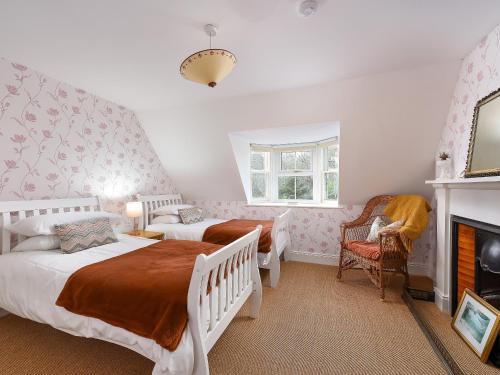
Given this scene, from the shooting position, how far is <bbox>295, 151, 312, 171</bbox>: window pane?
431 centimetres

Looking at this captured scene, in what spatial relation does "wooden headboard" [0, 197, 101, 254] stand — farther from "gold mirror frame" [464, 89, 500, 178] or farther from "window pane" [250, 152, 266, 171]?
"gold mirror frame" [464, 89, 500, 178]

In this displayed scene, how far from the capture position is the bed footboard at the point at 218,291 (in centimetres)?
126

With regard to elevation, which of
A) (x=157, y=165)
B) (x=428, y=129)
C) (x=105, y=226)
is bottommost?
(x=105, y=226)

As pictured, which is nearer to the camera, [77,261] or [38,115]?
[77,261]

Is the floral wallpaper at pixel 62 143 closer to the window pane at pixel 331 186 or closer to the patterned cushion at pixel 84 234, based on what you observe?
the patterned cushion at pixel 84 234

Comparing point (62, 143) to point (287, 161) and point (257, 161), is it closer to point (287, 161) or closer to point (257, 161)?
point (257, 161)

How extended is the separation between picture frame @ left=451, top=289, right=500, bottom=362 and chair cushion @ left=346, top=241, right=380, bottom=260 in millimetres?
775

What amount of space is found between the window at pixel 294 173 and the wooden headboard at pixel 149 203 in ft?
5.19

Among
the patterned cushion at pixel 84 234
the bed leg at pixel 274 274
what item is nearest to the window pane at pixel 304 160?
the bed leg at pixel 274 274

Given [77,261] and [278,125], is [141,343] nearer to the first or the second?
[77,261]

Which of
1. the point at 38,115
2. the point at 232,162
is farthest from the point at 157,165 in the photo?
the point at 38,115

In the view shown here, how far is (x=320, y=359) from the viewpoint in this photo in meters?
1.69

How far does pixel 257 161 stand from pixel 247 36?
2.78 metres

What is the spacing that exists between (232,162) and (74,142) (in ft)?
6.92
